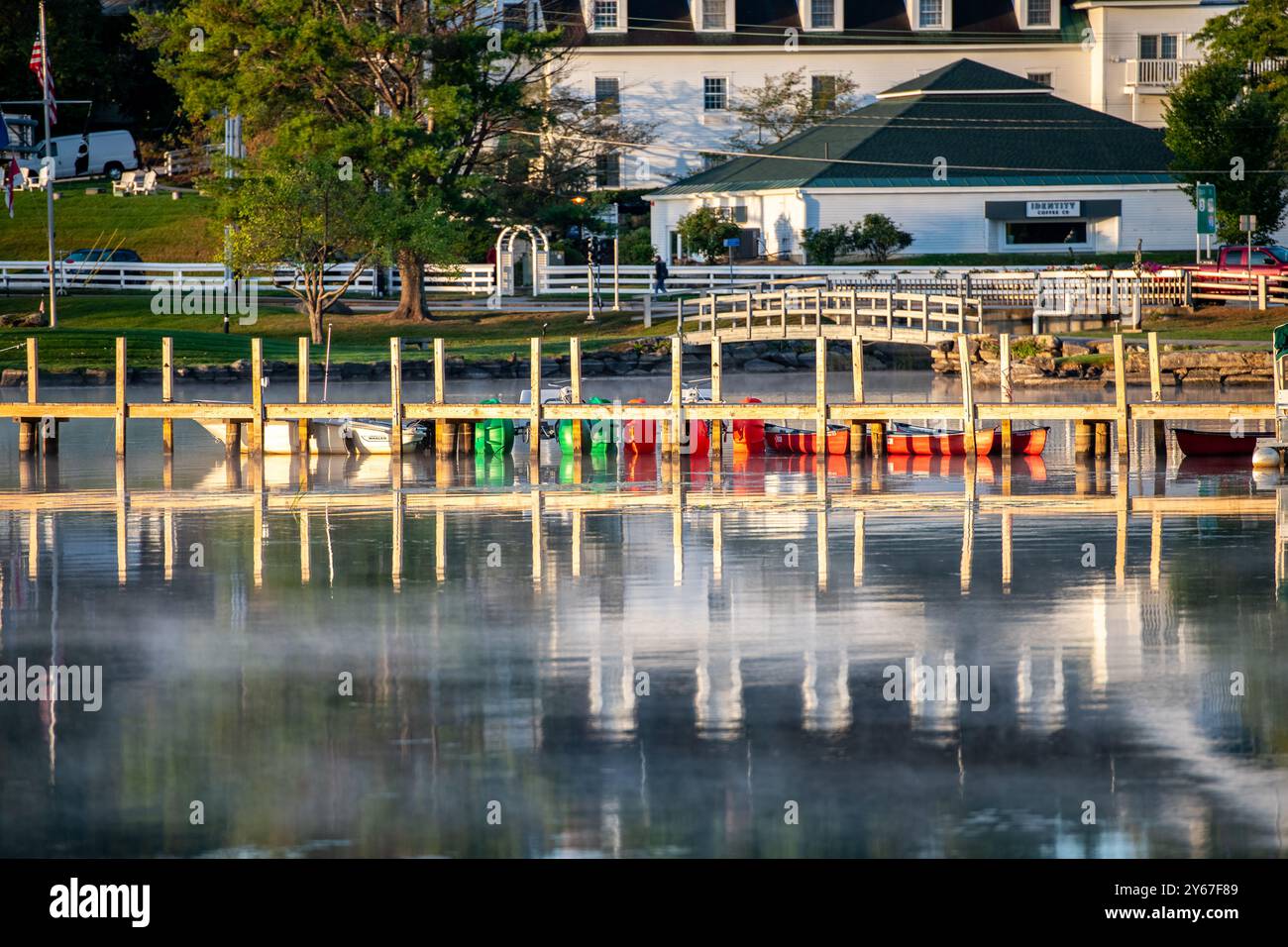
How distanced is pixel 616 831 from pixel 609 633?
6561 mm

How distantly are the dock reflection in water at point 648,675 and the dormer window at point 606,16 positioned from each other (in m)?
58.8

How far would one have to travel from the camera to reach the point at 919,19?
3556 inches

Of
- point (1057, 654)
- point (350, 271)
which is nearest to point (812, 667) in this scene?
point (1057, 654)

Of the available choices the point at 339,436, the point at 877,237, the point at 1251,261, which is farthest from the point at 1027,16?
the point at 339,436

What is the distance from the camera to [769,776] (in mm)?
16500

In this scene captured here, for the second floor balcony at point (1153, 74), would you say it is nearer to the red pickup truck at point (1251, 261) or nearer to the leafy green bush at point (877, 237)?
the leafy green bush at point (877, 237)

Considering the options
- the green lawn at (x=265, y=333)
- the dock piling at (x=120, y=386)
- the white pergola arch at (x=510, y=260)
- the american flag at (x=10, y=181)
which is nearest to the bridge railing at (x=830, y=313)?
the green lawn at (x=265, y=333)

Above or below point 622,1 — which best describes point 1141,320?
below

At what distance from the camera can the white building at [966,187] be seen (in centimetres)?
7656

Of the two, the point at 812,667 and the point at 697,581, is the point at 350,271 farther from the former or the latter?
the point at 812,667

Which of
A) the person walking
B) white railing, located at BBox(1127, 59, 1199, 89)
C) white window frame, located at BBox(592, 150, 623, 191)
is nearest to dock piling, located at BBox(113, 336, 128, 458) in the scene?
the person walking

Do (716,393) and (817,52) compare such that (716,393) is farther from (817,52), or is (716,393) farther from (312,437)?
(817,52)
